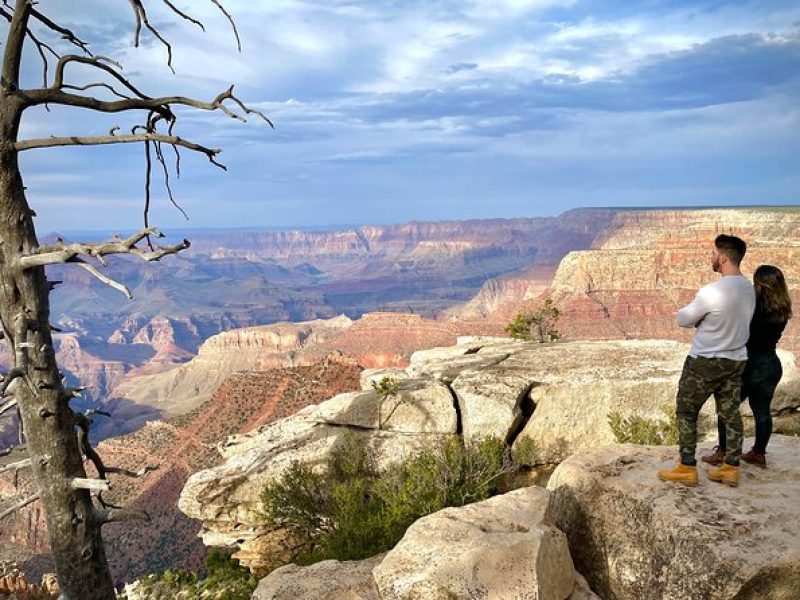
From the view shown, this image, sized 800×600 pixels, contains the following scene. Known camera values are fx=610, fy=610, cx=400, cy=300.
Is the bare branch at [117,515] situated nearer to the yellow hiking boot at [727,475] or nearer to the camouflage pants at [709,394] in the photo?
the camouflage pants at [709,394]

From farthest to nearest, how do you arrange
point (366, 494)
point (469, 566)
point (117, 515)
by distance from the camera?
point (366, 494) < point (469, 566) < point (117, 515)

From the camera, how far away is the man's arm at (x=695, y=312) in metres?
7.48

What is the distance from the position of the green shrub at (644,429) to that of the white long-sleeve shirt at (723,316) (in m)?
7.00

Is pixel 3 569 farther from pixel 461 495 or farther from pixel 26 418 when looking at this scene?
pixel 26 418

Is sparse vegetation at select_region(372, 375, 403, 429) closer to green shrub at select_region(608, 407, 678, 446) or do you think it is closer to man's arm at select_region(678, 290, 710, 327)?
green shrub at select_region(608, 407, 678, 446)

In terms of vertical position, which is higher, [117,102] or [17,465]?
[117,102]

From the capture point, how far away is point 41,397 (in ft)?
20.3

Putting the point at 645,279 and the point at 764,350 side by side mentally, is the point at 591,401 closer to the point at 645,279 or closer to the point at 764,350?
the point at 764,350

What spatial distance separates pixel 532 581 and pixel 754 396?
162 inches

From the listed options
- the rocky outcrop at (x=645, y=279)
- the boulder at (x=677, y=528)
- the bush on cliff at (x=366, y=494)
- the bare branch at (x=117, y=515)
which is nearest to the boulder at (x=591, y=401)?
the bush on cliff at (x=366, y=494)

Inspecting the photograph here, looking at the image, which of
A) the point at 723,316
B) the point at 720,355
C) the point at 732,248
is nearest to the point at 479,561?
the point at 720,355

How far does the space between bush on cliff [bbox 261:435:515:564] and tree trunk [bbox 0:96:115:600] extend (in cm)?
639

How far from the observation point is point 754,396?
8.34m

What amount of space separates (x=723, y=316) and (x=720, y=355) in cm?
51
